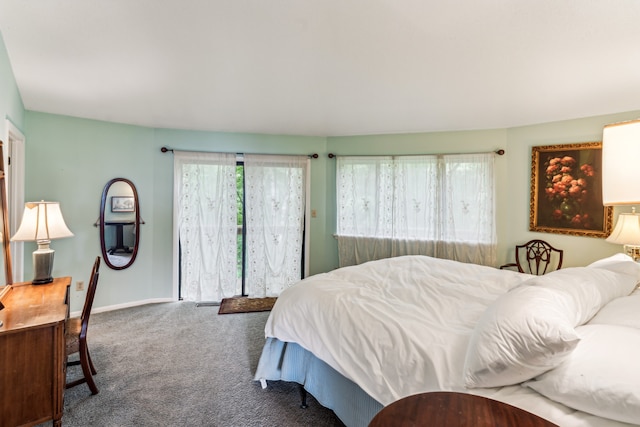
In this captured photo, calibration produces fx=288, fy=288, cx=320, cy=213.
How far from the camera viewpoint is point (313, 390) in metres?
1.88

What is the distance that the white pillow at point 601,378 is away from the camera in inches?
32.7

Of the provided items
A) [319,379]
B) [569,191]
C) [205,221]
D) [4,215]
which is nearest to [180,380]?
[319,379]

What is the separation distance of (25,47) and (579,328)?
341cm

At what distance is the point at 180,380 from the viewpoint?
7.33 feet

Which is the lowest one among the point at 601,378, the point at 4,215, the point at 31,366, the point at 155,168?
the point at 31,366

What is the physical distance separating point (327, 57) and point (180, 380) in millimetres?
2617

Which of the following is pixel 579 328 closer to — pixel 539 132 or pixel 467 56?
pixel 467 56

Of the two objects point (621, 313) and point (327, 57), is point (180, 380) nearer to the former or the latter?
point (327, 57)

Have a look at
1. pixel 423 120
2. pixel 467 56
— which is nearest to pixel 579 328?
pixel 467 56

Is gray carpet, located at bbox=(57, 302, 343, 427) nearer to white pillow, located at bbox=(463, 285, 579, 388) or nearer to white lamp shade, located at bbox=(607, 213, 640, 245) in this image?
white pillow, located at bbox=(463, 285, 579, 388)

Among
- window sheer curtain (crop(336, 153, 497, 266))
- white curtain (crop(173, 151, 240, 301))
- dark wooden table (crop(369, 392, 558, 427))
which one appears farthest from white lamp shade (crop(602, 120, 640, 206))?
white curtain (crop(173, 151, 240, 301))

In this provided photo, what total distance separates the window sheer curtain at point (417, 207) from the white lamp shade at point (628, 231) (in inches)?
43.8

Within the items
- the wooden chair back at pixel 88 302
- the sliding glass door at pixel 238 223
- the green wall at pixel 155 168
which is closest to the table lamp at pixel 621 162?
the wooden chair back at pixel 88 302

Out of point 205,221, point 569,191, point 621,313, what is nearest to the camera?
point 621,313
